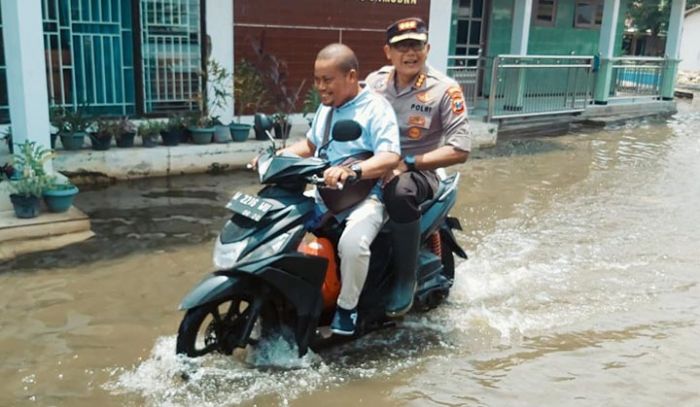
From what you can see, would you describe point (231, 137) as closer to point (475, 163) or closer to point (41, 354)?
point (475, 163)

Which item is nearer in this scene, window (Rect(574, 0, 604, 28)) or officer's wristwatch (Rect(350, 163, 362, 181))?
officer's wristwatch (Rect(350, 163, 362, 181))

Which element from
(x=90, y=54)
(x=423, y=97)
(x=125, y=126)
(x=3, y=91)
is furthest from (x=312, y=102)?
(x=423, y=97)

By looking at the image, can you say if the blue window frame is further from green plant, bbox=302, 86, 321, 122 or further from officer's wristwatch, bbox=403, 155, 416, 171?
officer's wristwatch, bbox=403, 155, 416, 171

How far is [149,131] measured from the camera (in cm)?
786

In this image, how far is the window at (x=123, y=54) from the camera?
309 inches

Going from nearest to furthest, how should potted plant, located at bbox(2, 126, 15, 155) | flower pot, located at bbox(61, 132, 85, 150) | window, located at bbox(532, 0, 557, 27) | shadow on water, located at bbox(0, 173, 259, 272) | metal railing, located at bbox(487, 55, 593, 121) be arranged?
shadow on water, located at bbox(0, 173, 259, 272)
potted plant, located at bbox(2, 126, 15, 155)
flower pot, located at bbox(61, 132, 85, 150)
metal railing, located at bbox(487, 55, 593, 121)
window, located at bbox(532, 0, 557, 27)

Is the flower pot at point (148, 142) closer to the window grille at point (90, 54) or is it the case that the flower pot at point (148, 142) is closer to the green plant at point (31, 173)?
the window grille at point (90, 54)

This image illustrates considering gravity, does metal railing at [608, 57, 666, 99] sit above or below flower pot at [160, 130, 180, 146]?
above

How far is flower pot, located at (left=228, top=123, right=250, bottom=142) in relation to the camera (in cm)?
848

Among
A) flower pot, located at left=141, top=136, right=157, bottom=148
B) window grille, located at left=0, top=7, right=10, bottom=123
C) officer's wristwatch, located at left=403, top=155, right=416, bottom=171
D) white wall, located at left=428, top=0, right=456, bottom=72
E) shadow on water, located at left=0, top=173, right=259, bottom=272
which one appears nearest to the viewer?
officer's wristwatch, located at left=403, top=155, right=416, bottom=171

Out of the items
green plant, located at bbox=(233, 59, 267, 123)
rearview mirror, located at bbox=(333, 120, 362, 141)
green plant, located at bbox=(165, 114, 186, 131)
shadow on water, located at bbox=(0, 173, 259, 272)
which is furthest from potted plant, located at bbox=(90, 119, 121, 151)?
rearview mirror, located at bbox=(333, 120, 362, 141)

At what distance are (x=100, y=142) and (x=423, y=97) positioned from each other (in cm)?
468

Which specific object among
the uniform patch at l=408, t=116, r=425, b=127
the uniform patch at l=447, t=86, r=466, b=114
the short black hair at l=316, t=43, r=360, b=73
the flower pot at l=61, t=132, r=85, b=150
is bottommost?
the flower pot at l=61, t=132, r=85, b=150

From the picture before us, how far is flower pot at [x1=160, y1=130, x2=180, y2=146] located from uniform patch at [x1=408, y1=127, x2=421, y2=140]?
4681 mm
